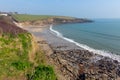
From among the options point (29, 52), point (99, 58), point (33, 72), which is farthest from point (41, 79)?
point (99, 58)

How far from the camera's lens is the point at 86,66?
35.8m

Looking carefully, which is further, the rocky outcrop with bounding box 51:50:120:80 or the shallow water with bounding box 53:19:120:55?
the shallow water with bounding box 53:19:120:55

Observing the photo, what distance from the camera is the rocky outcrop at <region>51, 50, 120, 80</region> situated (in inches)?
1201

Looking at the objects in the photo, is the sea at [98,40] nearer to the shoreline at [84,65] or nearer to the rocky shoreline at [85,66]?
the shoreline at [84,65]

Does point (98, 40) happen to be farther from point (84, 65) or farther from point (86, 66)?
point (86, 66)

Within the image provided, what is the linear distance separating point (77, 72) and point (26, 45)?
→ 7917 millimetres

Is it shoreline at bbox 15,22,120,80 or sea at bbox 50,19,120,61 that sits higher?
shoreline at bbox 15,22,120,80

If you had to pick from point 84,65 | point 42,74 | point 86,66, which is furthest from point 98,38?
point 42,74

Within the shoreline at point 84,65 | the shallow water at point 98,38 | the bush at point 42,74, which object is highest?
the bush at point 42,74

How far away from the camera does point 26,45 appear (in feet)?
115

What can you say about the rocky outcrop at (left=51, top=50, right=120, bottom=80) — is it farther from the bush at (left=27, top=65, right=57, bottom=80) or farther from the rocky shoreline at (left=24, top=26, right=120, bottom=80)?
the bush at (left=27, top=65, right=57, bottom=80)

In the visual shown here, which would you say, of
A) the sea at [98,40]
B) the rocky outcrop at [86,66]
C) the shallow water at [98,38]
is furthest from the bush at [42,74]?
the shallow water at [98,38]

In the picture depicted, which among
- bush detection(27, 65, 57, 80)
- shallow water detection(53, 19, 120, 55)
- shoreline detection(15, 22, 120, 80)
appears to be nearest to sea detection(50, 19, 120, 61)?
shallow water detection(53, 19, 120, 55)

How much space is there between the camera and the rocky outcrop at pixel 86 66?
30516 millimetres
